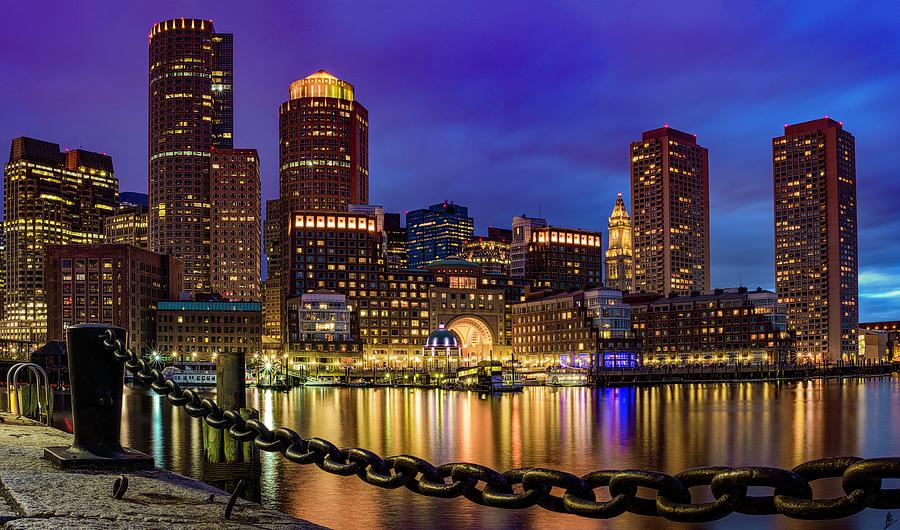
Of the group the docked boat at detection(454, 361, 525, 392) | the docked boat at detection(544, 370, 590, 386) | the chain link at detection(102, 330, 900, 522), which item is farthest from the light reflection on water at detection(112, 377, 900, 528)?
the docked boat at detection(544, 370, 590, 386)

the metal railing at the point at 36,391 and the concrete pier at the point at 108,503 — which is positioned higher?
the concrete pier at the point at 108,503

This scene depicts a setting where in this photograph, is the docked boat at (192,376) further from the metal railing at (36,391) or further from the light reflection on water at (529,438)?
the metal railing at (36,391)

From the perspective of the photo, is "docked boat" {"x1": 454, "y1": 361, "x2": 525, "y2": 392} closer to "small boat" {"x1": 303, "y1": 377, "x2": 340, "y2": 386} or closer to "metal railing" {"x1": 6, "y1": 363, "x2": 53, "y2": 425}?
"small boat" {"x1": 303, "y1": 377, "x2": 340, "y2": 386}

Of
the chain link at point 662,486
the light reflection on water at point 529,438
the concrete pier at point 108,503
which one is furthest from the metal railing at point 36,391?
the chain link at point 662,486

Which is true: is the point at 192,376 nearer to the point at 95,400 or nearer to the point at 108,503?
the point at 95,400

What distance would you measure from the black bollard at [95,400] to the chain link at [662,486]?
601cm

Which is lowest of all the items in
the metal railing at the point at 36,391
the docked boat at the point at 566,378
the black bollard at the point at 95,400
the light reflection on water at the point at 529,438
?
the docked boat at the point at 566,378

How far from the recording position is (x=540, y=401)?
133375mm

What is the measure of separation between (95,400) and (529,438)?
63.4m

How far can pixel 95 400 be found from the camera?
14234 millimetres

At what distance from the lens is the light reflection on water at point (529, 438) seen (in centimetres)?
3800

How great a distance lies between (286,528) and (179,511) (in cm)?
167

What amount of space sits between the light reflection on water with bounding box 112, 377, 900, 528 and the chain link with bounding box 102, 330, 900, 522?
27927 millimetres

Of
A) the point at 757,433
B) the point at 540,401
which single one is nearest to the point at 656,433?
the point at 757,433
